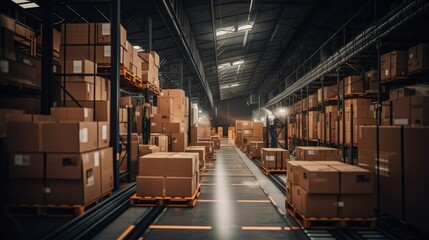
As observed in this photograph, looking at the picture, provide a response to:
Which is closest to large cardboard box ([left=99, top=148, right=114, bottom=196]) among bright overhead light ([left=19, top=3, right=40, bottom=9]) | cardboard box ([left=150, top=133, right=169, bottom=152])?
cardboard box ([left=150, top=133, right=169, bottom=152])

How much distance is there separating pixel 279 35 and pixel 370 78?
7312 millimetres

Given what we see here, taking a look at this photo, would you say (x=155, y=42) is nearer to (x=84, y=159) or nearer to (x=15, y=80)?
(x=15, y=80)

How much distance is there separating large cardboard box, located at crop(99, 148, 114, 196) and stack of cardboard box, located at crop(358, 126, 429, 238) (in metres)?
4.84

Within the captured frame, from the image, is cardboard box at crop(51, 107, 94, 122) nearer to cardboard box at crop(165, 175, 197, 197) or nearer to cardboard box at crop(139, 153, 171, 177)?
cardboard box at crop(139, 153, 171, 177)

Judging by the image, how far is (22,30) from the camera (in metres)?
6.73

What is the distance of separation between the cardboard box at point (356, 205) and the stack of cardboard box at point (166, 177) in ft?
8.85

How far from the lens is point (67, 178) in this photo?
4754 millimetres

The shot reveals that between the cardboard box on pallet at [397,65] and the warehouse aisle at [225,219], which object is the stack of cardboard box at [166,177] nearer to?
the warehouse aisle at [225,219]

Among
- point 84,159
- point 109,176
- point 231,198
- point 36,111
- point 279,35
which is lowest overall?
point 231,198

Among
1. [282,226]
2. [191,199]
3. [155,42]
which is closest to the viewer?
[282,226]

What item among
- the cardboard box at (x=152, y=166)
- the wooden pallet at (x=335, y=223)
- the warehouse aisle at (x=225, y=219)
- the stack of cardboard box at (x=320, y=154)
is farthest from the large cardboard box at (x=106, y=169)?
the stack of cardboard box at (x=320, y=154)

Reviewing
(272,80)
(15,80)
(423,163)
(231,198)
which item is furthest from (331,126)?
(272,80)

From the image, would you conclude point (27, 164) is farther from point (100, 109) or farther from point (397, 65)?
point (397, 65)

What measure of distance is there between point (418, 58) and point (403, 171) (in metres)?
3.81
